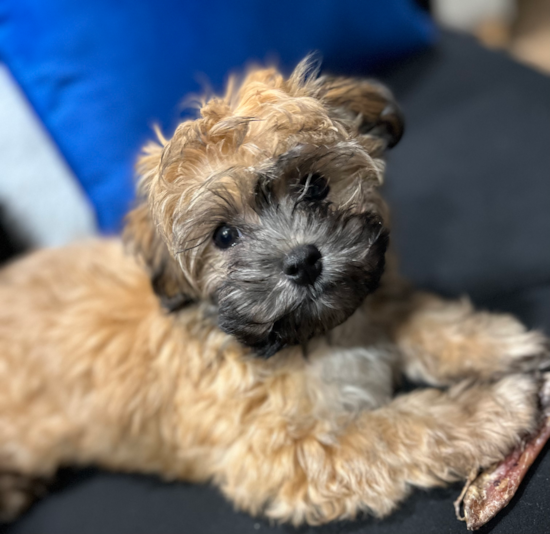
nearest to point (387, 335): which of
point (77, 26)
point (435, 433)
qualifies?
point (435, 433)

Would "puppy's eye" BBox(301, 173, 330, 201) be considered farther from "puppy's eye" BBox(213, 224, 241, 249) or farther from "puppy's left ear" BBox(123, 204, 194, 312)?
"puppy's left ear" BBox(123, 204, 194, 312)

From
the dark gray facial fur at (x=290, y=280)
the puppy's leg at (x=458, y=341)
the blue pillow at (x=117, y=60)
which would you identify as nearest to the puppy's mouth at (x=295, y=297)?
the dark gray facial fur at (x=290, y=280)

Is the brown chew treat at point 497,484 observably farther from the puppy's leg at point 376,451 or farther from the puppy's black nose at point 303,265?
the puppy's black nose at point 303,265

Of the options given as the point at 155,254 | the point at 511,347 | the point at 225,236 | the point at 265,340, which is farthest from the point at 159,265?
the point at 511,347

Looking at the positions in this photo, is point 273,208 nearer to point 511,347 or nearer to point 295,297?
point 295,297

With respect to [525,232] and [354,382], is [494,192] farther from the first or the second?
[354,382]
